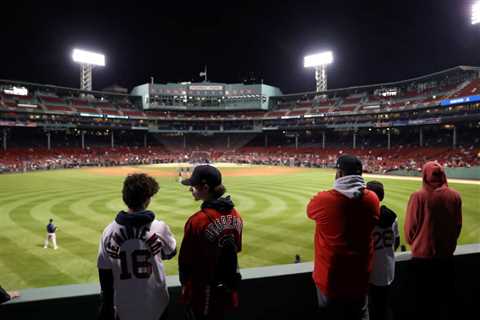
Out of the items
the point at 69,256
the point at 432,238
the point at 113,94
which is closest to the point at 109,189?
the point at 69,256

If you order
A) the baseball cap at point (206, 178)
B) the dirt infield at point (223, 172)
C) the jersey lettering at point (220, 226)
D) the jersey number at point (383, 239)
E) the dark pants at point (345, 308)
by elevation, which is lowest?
the dirt infield at point (223, 172)

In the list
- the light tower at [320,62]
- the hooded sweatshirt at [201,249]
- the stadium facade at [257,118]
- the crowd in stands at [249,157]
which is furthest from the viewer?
the light tower at [320,62]

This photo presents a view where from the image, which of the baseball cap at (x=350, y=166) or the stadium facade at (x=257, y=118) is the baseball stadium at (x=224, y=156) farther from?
the baseball cap at (x=350, y=166)

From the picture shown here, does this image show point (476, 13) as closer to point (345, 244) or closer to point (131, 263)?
point (345, 244)

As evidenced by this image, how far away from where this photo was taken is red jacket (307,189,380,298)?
114 inches

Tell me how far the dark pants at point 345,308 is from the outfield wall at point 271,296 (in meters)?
0.53

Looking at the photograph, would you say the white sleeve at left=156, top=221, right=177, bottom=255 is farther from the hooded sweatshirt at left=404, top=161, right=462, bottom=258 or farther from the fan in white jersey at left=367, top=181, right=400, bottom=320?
the hooded sweatshirt at left=404, top=161, right=462, bottom=258

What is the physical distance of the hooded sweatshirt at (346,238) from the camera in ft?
9.54

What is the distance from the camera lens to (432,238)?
13.2 feet

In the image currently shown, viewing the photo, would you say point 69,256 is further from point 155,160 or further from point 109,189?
point 155,160

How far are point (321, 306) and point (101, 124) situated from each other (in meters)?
81.2

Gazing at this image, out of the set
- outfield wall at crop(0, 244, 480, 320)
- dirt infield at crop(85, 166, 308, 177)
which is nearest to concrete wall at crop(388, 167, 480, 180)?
dirt infield at crop(85, 166, 308, 177)

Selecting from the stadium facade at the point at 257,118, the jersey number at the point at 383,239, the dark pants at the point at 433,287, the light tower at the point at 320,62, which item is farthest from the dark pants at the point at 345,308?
the light tower at the point at 320,62

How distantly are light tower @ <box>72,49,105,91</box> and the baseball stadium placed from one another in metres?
0.25
